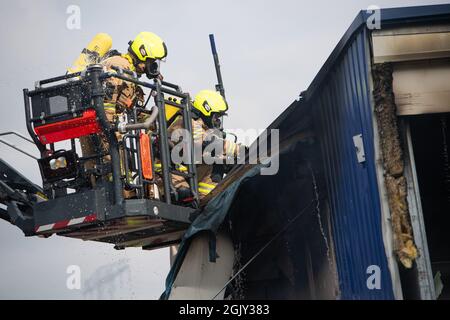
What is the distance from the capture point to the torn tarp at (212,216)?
34.0 feet

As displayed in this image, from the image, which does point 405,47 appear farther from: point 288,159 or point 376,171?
point 288,159

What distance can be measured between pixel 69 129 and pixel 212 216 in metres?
2.02

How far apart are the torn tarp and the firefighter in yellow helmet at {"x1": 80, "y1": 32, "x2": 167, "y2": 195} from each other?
1.43 metres

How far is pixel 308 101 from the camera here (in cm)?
1078

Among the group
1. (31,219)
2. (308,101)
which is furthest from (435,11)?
(31,219)

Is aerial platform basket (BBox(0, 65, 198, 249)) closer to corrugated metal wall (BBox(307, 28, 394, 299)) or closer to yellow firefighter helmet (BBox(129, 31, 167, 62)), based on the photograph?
yellow firefighter helmet (BBox(129, 31, 167, 62))

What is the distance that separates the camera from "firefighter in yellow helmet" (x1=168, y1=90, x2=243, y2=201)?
1157 cm

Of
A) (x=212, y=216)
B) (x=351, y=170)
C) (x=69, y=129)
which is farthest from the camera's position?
(x=212, y=216)

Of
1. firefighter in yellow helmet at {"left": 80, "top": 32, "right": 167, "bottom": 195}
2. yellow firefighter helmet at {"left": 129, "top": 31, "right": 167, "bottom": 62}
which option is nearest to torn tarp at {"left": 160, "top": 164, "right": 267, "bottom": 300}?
firefighter in yellow helmet at {"left": 80, "top": 32, "right": 167, "bottom": 195}

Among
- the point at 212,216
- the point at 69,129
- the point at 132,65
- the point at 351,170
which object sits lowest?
the point at 212,216

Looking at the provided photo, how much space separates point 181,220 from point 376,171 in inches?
115

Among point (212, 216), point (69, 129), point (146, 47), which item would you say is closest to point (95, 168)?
point (69, 129)

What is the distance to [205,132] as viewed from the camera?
1225 cm

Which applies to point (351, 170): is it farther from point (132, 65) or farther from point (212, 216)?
point (132, 65)
